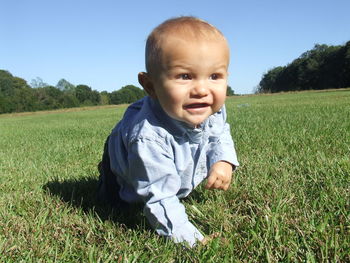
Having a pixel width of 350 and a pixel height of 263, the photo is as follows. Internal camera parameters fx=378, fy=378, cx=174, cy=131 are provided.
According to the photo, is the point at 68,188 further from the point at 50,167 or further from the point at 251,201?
the point at 251,201

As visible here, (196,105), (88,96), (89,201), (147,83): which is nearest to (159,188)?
(196,105)

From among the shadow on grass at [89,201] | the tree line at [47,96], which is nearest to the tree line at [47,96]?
the tree line at [47,96]

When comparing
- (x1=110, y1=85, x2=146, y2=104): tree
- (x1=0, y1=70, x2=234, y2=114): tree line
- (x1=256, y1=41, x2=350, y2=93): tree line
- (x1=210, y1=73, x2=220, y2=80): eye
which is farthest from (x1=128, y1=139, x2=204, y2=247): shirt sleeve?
(x1=110, y1=85, x2=146, y2=104): tree

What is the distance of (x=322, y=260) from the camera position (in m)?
1.50

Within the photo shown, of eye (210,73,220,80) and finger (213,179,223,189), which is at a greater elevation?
eye (210,73,220,80)

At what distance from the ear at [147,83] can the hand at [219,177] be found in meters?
0.56

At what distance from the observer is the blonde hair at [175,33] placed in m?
1.85

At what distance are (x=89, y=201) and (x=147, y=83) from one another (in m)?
1.08

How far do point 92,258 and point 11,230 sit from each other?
658mm

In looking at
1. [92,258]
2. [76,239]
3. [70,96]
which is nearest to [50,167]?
[76,239]

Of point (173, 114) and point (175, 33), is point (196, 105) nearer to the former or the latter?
point (173, 114)

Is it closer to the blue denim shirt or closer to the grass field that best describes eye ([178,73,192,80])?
the blue denim shirt

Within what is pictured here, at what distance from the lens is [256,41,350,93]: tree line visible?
73.0m

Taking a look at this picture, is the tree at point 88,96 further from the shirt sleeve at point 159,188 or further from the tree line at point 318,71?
the shirt sleeve at point 159,188
